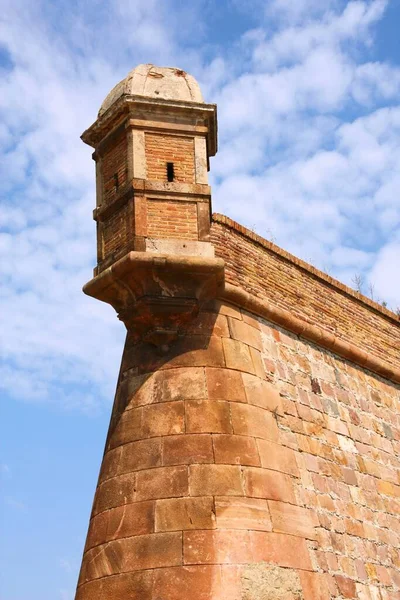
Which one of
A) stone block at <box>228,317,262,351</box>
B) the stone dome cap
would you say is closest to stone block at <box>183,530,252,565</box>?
stone block at <box>228,317,262,351</box>

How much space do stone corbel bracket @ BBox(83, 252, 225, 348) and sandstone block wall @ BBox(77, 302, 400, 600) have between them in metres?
0.20

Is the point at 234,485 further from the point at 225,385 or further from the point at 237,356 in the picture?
the point at 237,356

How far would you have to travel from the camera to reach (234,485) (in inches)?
260

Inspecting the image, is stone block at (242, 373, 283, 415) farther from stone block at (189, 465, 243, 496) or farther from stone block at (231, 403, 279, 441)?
stone block at (189, 465, 243, 496)

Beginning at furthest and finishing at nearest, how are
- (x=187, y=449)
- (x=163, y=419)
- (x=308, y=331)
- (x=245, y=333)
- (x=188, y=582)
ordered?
(x=308, y=331) < (x=245, y=333) < (x=163, y=419) < (x=187, y=449) < (x=188, y=582)

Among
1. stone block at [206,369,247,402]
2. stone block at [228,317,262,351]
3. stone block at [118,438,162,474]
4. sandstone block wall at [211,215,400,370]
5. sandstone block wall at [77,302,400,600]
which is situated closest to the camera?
sandstone block wall at [77,302,400,600]

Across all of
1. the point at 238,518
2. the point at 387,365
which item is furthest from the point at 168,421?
the point at 387,365

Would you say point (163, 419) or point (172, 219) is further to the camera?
point (172, 219)

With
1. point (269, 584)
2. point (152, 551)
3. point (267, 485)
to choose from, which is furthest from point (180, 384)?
point (269, 584)

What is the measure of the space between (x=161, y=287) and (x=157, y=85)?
2495 mm

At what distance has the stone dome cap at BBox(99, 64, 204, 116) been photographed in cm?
833

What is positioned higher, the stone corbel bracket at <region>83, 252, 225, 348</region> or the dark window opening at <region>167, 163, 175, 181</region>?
the dark window opening at <region>167, 163, 175, 181</region>

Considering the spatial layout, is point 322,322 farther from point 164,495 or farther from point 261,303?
point 164,495

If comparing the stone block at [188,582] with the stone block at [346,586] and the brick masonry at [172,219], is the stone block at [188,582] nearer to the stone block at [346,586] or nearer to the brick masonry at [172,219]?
the stone block at [346,586]
